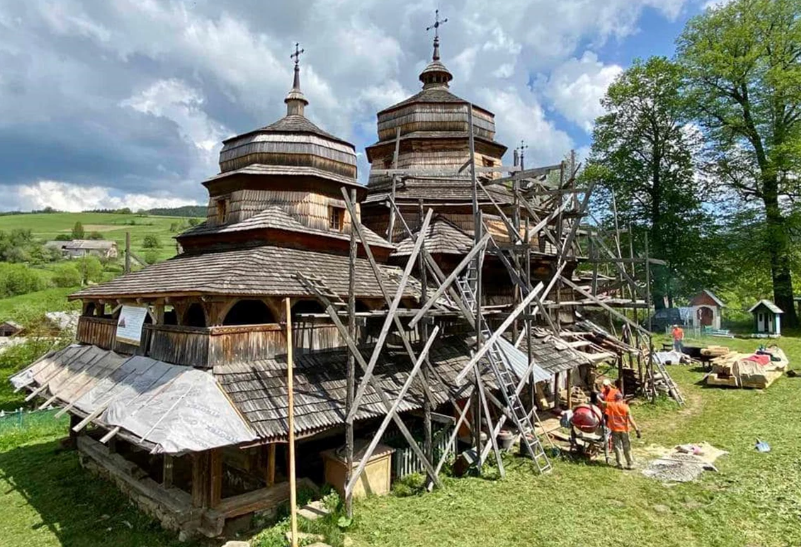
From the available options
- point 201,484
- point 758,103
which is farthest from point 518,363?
point 758,103

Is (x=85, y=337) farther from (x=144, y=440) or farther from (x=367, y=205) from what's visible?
(x=367, y=205)

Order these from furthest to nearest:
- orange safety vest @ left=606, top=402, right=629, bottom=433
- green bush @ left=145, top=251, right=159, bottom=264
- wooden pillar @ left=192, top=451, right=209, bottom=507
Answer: green bush @ left=145, top=251, right=159, bottom=264
orange safety vest @ left=606, top=402, right=629, bottom=433
wooden pillar @ left=192, top=451, right=209, bottom=507

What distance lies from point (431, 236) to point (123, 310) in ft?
30.5

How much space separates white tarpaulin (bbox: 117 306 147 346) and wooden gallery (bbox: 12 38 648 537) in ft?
0.21

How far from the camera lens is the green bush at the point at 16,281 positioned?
57625 mm

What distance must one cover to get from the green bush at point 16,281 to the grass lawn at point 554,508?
57.1 meters

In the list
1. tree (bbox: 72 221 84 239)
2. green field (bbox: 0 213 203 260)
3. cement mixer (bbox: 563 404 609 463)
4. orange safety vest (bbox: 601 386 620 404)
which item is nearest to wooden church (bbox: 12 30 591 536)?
cement mixer (bbox: 563 404 609 463)

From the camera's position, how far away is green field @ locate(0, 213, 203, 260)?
99.1m

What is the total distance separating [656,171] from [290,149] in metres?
29.4

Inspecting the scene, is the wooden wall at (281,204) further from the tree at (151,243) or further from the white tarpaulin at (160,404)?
the tree at (151,243)

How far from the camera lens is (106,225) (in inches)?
4574

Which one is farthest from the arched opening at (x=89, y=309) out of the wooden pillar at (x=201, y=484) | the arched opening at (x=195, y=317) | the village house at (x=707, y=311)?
the village house at (x=707, y=311)

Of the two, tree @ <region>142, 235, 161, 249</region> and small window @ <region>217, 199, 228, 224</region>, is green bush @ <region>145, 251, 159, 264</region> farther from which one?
small window @ <region>217, 199, 228, 224</region>

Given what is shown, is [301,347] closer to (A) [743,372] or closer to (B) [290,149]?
(B) [290,149]
